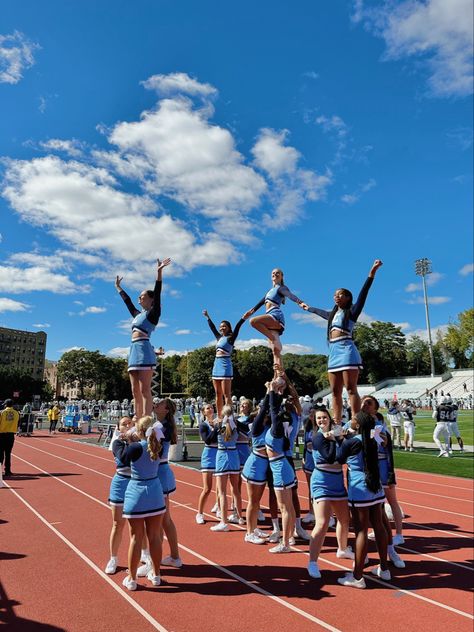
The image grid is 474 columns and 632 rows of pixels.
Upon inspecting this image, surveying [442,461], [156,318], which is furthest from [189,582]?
[442,461]

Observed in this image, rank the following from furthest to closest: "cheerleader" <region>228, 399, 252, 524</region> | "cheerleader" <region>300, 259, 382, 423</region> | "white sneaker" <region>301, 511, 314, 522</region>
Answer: "white sneaker" <region>301, 511, 314, 522</region> < "cheerleader" <region>228, 399, 252, 524</region> < "cheerleader" <region>300, 259, 382, 423</region>

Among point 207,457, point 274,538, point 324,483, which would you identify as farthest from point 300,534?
point 324,483

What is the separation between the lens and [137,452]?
5379 millimetres

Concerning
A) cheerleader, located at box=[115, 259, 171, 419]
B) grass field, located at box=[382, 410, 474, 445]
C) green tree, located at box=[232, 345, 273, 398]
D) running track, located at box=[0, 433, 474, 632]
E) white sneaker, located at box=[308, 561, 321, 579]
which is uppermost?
green tree, located at box=[232, 345, 273, 398]

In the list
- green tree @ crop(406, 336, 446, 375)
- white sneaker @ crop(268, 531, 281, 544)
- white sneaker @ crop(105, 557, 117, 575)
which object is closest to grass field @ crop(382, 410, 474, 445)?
white sneaker @ crop(268, 531, 281, 544)

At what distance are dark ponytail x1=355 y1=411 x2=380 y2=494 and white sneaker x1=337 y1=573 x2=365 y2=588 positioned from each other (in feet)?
4.03

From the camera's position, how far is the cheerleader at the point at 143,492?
5.36 metres

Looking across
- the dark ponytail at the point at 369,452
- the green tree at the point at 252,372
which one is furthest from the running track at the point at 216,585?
the green tree at the point at 252,372

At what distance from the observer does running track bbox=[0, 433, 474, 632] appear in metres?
5.04

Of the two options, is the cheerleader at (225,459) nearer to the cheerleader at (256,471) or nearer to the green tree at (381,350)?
the cheerleader at (256,471)

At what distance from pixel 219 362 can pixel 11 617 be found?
529 cm

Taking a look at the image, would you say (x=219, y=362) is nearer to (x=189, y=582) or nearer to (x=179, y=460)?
(x=189, y=582)

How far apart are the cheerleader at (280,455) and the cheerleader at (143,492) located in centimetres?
207

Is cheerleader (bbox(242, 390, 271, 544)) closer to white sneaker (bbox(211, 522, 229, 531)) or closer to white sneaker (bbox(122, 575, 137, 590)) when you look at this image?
white sneaker (bbox(211, 522, 229, 531))
